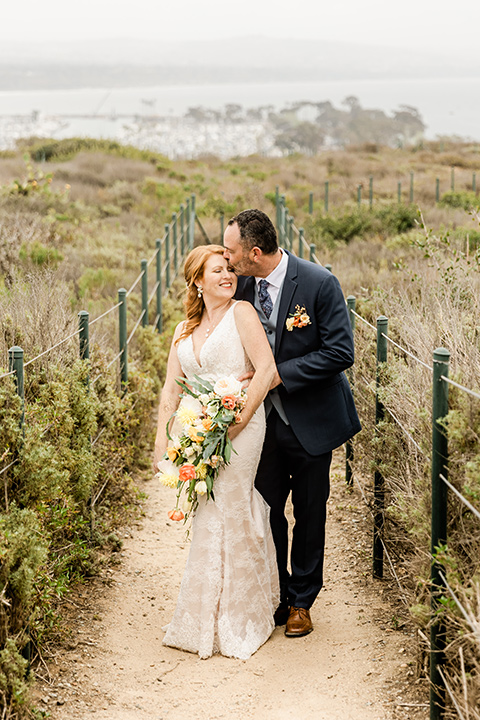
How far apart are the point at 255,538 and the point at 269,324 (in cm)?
111

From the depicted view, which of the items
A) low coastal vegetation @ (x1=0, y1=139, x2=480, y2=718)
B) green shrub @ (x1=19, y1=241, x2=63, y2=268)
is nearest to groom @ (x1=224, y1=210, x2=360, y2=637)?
low coastal vegetation @ (x1=0, y1=139, x2=480, y2=718)

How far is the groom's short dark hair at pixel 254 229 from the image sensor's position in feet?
12.6

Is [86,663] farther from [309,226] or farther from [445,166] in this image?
[445,166]

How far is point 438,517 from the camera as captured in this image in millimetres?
3047

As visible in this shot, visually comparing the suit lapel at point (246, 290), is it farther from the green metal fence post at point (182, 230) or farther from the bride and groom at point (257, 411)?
the green metal fence post at point (182, 230)

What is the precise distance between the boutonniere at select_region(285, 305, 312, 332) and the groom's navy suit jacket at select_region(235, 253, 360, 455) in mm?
17

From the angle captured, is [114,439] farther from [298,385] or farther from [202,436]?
[298,385]

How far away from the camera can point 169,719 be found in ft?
11.3

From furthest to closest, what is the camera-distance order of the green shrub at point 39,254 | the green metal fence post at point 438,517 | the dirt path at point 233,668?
the green shrub at point 39,254
the dirt path at point 233,668
the green metal fence post at point 438,517

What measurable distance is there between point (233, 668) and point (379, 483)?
135 centimetres

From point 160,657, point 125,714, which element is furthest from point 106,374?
point 125,714

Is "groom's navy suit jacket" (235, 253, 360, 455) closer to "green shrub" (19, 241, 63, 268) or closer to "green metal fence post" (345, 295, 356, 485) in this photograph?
"green metal fence post" (345, 295, 356, 485)

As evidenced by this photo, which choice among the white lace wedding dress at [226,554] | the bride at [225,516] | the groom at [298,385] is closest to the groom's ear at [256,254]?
the groom at [298,385]

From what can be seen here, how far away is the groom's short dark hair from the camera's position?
3830 millimetres
